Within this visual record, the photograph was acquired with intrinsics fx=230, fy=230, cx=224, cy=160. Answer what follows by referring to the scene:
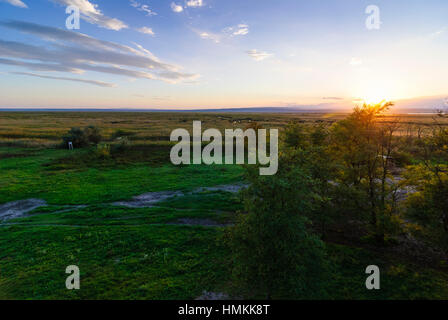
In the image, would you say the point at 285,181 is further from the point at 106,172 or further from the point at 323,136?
the point at 106,172

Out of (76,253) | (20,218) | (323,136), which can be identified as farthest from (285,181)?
(20,218)

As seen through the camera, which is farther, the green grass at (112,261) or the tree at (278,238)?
the green grass at (112,261)

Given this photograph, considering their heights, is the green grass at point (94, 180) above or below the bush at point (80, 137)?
below

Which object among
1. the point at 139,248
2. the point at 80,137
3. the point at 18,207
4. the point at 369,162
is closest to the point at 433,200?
the point at 369,162

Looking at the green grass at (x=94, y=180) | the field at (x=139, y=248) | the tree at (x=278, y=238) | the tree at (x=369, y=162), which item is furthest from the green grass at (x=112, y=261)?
the tree at (x=369, y=162)

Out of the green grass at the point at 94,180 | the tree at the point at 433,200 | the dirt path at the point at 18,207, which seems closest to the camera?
the tree at the point at 433,200

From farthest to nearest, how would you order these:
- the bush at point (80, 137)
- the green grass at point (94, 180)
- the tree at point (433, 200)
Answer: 1. the bush at point (80, 137)
2. the green grass at point (94, 180)
3. the tree at point (433, 200)

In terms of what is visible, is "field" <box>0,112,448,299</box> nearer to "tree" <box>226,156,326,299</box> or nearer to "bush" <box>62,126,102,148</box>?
"tree" <box>226,156,326,299</box>

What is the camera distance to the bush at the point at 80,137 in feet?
171

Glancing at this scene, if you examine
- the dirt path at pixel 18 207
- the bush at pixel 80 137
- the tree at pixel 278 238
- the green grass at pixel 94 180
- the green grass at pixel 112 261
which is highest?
the bush at pixel 80 137

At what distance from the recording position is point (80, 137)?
5266 cm

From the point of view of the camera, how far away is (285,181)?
8141 millimetres

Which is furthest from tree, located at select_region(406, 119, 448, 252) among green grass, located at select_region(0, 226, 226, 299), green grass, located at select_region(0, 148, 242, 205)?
green grass, located at select_region(0, 148, 242, 205)

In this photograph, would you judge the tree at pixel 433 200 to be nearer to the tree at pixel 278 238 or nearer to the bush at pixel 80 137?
the tree at pixel 278 238
